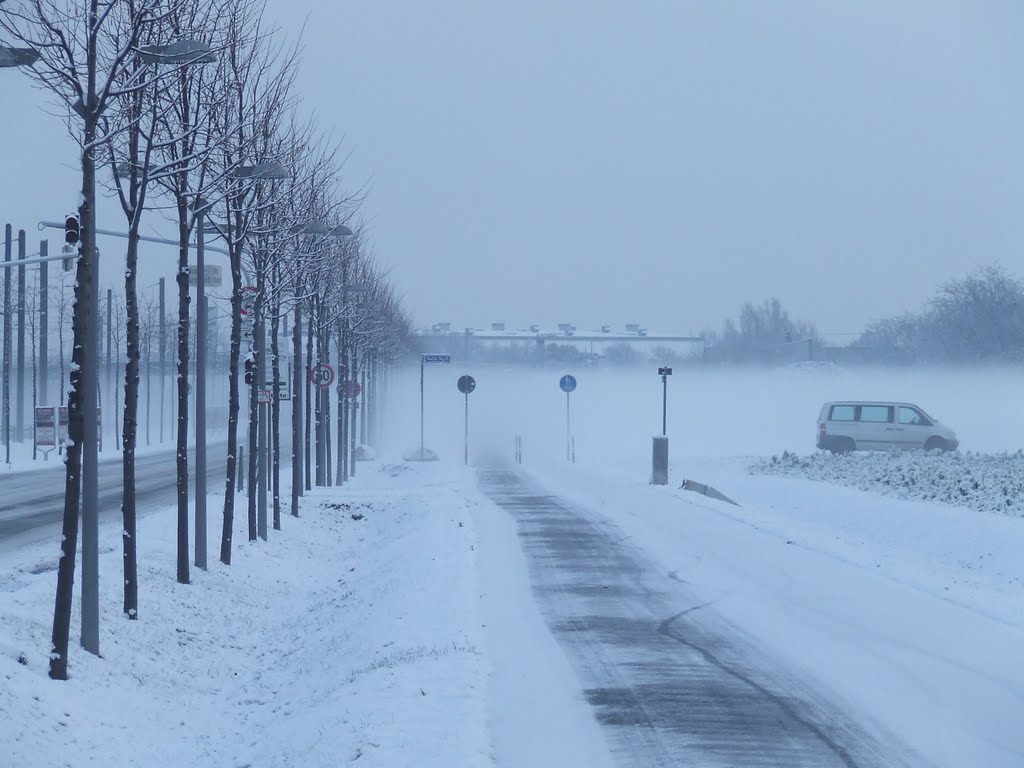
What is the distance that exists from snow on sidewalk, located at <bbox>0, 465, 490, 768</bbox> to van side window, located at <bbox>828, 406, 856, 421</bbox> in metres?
22.5

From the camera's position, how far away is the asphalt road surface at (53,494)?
67.7 feet

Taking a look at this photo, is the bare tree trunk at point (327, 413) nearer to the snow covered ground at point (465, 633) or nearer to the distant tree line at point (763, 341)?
the snow covered ground at point (465, 633)

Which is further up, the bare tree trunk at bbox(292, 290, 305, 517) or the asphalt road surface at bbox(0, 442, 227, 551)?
the bare tree trunk at bbox(292, 290, 305, 517)

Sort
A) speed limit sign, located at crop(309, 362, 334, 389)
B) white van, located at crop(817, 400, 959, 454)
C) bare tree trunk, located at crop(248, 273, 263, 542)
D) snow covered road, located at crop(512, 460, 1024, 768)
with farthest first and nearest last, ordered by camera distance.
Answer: white van, located at crop(817, 400, 959, 454) < speed limit sign, located at crop(309, 362, 334, 389) < bare tree trunk, located at crop(248, 273, 263, 542) < snow covered road, located at crop(512, 460, 1024, 768)

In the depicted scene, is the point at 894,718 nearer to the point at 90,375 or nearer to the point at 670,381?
the point at 90,375

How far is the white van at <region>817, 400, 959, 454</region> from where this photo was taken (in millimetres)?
36844

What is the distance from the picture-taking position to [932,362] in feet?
236

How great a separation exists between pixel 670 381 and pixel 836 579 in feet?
222

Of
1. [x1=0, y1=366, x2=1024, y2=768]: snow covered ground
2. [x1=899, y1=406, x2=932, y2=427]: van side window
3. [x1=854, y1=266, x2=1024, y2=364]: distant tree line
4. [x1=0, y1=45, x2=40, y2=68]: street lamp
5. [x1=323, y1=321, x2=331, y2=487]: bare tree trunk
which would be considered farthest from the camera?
[x1=854, y1=266, x2=1024, y2=364]: distant tree line

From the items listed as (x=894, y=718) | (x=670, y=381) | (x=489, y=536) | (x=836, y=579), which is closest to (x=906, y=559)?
(x=836, y=579)

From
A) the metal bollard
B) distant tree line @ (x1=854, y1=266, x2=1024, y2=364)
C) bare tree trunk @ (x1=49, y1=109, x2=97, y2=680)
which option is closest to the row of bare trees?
bare tree trunk @ (x1=49, y1=109, x2=97, y2=680)

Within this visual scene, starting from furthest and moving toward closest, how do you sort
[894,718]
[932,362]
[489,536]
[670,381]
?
[670,381], [932,362], [489,536], [894,718]

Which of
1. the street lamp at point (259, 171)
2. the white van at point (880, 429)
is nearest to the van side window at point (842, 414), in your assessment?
the white van at point (880, 429)

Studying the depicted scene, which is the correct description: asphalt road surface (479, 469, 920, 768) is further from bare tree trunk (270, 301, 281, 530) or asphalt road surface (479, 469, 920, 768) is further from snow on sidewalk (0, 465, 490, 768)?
bare tree trunk (270, 301, 281, 530)
